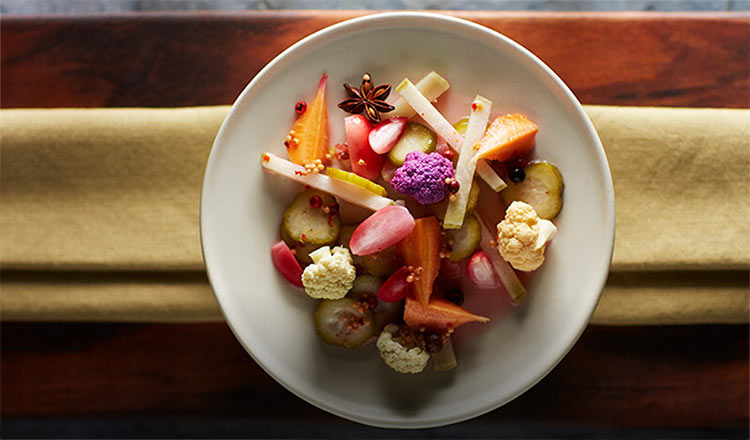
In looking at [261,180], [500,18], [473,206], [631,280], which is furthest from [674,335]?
[261,180]

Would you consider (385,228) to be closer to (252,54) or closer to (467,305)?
(467,305)

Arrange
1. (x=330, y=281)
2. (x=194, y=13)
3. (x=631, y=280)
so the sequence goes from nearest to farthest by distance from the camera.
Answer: (x=330, y=281), (x=631, y=280), (x=194, y=13)

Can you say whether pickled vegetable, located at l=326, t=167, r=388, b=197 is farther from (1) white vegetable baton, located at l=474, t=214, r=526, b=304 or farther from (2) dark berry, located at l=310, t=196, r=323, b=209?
(1) white vegetable baton, located at l=474, t=214, r=526, b=304

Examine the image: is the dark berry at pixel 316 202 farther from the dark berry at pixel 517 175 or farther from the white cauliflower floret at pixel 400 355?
the dark berry at pixel 517 175

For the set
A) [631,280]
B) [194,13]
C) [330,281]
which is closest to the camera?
[330,281]

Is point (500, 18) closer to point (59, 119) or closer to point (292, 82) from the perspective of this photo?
point (292, 82)

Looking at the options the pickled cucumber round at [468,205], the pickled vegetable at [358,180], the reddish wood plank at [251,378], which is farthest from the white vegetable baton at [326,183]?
the reddish wood plank at [251,378]

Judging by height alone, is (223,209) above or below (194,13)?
below

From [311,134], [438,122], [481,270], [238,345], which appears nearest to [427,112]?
[438,122]
